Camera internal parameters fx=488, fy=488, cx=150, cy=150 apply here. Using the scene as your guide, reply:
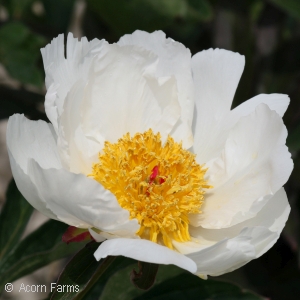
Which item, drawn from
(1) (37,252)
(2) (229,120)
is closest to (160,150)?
(2) (229,120)

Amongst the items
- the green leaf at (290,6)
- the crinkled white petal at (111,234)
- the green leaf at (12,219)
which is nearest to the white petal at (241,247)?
the crinkled white petal at (111,234)

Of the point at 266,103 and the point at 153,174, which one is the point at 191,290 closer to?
the point at 153,174

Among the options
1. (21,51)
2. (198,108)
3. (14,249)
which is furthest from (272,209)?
(21,51)

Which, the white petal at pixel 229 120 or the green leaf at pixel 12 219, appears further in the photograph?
the green leaf at pixel 12 219

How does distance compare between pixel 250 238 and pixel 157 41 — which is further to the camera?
pixel 157 41

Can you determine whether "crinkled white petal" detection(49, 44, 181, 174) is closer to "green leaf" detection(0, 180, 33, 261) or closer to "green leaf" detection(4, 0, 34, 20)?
"green leaf" detection(0, 180, 33, 261)

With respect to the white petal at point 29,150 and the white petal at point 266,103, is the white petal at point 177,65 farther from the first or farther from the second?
the white petal at point 29,150

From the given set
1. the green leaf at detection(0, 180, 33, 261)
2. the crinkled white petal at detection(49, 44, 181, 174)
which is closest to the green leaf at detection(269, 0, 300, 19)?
the crinkled white petal at detection(49, 44, 181, 174)

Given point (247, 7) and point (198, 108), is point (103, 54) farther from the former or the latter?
point (247, 7)
